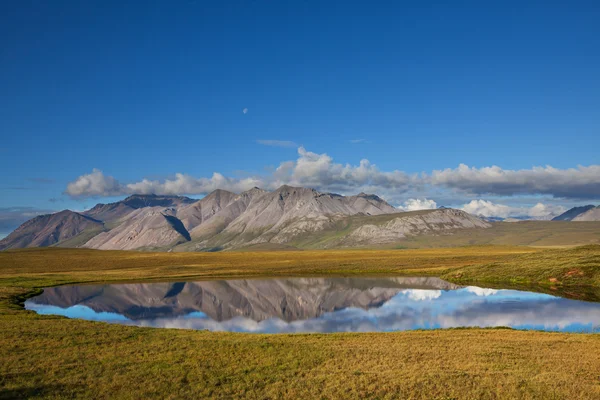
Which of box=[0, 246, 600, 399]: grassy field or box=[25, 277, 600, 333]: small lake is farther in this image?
box=[25, 277, 600, 333]: small lake

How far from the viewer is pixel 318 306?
65.8 metres

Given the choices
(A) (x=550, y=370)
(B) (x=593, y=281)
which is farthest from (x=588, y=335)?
(B) (x=593, y=281)

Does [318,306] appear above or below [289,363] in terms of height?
below

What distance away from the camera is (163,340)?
114 ft

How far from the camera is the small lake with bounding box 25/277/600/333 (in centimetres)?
4978

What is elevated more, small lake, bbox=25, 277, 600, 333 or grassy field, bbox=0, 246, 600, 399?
grassy field, bbox=0, 246, 600, 399

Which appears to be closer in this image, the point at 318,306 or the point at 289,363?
the point at 289,363

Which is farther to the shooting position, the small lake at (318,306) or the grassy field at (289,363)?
the small lake at (318,306)

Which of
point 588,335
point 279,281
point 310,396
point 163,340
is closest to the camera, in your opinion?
point 310,396

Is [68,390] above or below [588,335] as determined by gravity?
above

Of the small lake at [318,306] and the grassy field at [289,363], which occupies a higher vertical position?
the grassy field at [289,363]

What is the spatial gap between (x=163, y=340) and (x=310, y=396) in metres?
17.9

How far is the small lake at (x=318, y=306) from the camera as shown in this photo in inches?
1960

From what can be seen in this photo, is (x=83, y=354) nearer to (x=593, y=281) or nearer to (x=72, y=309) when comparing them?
(x=72, y=309)
